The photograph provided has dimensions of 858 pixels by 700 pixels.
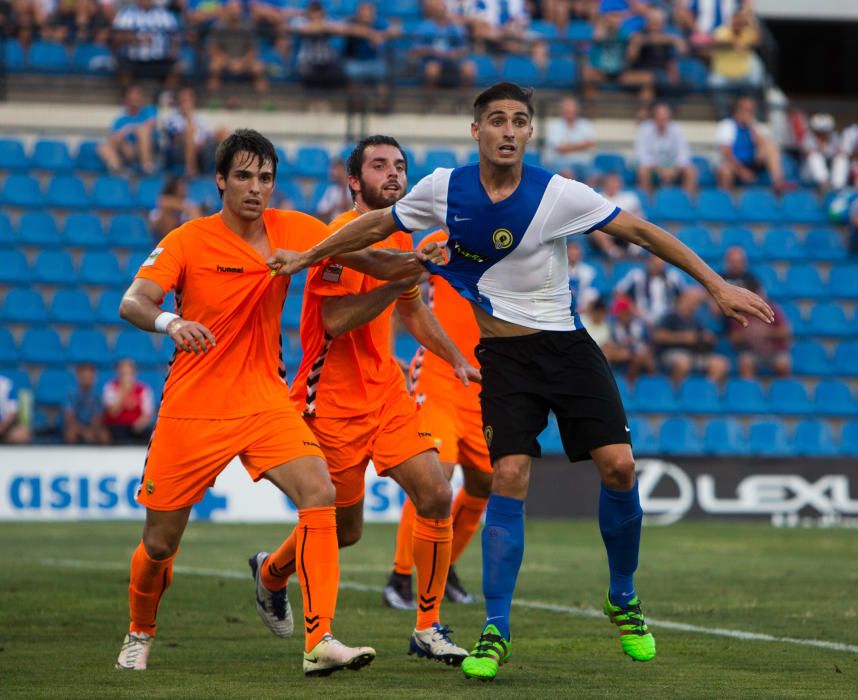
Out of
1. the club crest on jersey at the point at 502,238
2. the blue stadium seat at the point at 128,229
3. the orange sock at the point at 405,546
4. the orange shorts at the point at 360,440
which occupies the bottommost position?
the orange sock at the point at 405,546

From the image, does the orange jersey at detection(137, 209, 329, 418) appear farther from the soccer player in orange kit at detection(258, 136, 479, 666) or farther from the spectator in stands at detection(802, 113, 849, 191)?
the spectator in stands at detection(802, 113, 849, 191)

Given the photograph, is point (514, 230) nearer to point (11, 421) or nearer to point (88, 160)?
point (11, 421)

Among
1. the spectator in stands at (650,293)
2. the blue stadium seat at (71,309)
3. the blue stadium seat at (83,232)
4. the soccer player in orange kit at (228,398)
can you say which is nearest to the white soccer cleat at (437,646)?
the soccer player in orange kit at (228,398)

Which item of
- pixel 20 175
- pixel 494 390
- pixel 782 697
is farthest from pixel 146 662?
pixel 20 175

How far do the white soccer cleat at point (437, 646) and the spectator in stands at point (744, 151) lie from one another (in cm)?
1606

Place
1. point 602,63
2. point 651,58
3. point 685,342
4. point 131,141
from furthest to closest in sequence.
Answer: point 651,58 < point 602,63 < point 131,141 < point 685,342

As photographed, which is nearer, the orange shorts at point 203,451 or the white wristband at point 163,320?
the white wristband at point 163,320

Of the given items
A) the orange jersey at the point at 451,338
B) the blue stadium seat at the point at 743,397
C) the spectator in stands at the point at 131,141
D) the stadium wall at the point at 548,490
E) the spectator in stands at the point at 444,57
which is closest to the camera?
the orange jersey at the point at 451,338

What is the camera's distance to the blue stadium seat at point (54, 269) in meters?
19.6

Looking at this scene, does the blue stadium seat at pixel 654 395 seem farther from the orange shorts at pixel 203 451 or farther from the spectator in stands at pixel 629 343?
the orange shorts at pixel 203 451

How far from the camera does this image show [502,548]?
22.1 ft

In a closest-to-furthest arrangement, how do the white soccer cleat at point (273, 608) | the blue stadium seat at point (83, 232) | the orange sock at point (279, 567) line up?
the orange sock at point (279, 567) < the white soccer cleat at point (273, 608) < the blue stadium seat at point (83, 232)

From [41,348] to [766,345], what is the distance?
30.6 ft

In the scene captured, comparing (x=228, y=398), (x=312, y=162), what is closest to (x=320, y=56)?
(x=312, y=162)
